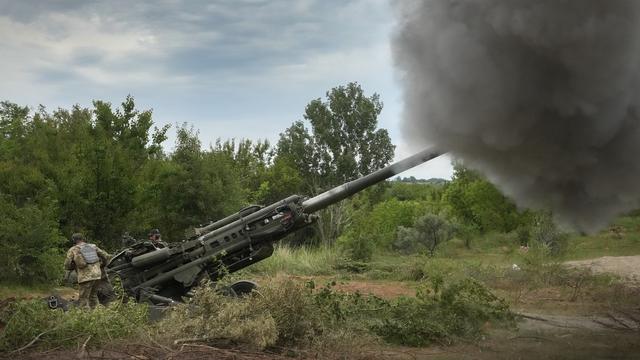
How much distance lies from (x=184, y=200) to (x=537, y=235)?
12.0m

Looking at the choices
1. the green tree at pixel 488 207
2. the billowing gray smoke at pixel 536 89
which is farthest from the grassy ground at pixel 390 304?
the green tree at pixel 488 207

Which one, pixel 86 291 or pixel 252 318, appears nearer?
pixel 252 318

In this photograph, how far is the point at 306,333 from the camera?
28.6 ft

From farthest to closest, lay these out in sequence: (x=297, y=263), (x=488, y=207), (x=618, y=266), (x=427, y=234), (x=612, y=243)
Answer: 1. (x=488, y=207)
2. (x=612, y=243)
3. (x=427, y=234)
4. (x=297, y=263)
5. (x=618, y=266)

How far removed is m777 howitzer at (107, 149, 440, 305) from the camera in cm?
1082

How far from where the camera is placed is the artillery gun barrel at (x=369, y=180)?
32.3 ft

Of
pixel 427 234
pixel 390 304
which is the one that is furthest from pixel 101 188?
pixel 427 234

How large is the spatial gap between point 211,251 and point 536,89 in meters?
5.53

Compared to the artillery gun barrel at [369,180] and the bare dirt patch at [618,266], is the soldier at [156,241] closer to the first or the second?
the artillery gun barrel at [369,180]

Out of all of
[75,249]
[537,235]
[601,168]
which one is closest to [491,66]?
[601,168]

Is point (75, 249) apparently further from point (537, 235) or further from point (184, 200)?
point (537, 235)

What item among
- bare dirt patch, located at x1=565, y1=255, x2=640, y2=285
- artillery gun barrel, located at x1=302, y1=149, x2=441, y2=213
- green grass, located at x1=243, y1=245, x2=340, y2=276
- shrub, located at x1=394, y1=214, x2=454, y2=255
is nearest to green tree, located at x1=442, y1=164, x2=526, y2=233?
shrub, located at x1=394, y1=214, x2=454, y2=255

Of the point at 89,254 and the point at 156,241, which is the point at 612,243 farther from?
the point at 89,254

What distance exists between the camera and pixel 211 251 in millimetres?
10883
